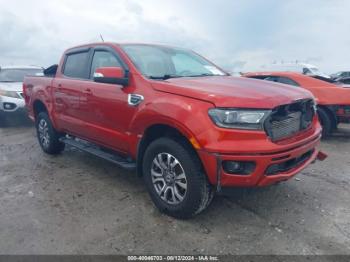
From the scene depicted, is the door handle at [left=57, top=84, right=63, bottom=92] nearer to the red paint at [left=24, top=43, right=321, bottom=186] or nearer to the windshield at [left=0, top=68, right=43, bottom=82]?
the red paint at [left=24, top=43, right=321, bottom=186]

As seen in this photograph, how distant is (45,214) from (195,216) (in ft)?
5.21

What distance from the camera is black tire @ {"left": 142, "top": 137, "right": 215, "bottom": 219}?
9.67 feet

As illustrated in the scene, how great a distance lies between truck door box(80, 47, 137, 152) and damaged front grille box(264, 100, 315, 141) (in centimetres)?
142

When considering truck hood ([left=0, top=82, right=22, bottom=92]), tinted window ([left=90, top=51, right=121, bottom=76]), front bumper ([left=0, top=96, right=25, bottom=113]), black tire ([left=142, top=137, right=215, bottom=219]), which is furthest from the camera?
truck hood ([left=0, top=82, right=22, bottom=92])

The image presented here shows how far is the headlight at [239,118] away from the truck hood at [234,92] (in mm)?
51

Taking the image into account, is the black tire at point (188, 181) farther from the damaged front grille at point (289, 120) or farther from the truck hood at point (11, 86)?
the truck hood at point (11, 86)

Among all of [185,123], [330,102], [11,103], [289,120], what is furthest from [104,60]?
[11,103]

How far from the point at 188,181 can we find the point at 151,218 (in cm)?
65

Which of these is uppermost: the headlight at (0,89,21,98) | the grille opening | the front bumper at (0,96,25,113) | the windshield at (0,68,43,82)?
the windshield at (0,68,43,82)

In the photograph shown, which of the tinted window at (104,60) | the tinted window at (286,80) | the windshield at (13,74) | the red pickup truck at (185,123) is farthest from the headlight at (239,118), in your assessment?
the windshield at (13,74)

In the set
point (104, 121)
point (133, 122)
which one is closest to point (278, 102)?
point (133, 122)

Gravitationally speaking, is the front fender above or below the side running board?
above

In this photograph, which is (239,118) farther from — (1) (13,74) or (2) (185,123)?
(1) (13,74)

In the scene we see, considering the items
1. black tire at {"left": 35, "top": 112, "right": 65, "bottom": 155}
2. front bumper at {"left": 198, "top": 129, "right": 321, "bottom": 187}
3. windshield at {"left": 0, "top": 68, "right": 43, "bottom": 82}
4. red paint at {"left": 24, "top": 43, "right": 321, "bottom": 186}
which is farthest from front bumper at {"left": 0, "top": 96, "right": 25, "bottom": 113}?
front bumper at {"left": 198, "top": 129, "right": 321, "bottom": 187}
